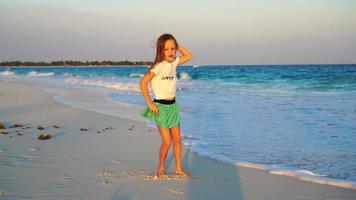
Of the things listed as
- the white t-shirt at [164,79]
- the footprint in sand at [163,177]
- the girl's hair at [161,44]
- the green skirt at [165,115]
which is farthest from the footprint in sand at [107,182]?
the girl's hair at [161,44]

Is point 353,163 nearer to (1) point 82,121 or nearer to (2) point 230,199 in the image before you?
(2) point 230,199

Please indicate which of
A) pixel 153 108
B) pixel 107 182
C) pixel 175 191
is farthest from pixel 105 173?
pixel 175 191

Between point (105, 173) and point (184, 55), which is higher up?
point (184, 55)

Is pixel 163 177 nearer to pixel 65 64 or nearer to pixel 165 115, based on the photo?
pixel 165 115

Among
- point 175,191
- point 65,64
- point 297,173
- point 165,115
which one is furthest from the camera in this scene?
point 65,64

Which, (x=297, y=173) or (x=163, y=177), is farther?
(x=297, y=173)

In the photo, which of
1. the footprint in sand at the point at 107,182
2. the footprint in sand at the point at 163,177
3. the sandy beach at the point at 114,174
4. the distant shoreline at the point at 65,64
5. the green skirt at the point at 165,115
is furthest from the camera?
the distant shoreline at the point at 65,64

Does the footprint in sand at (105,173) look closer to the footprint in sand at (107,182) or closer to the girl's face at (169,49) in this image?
the footprint in sand at (107,182)

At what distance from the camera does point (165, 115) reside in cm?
494

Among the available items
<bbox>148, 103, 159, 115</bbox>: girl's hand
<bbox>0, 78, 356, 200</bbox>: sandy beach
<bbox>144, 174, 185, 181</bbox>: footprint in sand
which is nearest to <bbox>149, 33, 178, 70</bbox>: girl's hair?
<bbox>148, 103, 159, 115</bbox>: girl's hand

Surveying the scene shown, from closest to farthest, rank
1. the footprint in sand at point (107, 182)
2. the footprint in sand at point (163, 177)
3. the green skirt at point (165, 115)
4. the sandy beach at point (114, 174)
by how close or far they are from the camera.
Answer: the sandy beach at point (114, 174), the footprint in sand at point (107, 182), the footprint in sand at point (163, 177), the green skirt at point (165, 115)

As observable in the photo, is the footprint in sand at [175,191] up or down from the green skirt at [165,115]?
down

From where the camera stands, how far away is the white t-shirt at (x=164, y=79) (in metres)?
4.83

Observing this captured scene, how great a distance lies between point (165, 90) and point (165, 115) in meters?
0.27
